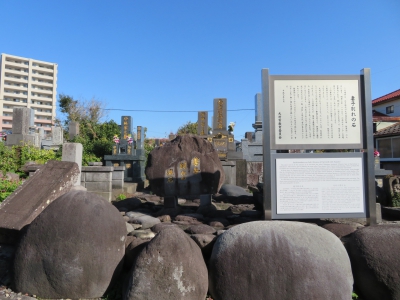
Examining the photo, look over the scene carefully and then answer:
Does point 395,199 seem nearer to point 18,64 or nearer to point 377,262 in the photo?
point 377,262

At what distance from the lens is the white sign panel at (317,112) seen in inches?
164

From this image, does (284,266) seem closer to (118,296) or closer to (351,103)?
(118,296)

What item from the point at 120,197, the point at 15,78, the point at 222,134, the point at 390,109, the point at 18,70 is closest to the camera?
the point at 120,197

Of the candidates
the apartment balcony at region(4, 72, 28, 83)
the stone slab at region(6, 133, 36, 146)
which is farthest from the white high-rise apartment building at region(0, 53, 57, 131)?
the stone slab at region(6, 133, 36, 146)

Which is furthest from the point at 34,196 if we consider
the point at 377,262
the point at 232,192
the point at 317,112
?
the point at 232,192

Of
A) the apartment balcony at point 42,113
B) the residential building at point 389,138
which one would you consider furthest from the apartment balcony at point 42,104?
the residential building at point 389,138

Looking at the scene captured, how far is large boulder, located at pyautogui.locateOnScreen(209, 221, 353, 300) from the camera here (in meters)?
2.70

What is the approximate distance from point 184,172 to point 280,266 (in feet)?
10.9

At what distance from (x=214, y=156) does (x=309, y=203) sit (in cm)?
247

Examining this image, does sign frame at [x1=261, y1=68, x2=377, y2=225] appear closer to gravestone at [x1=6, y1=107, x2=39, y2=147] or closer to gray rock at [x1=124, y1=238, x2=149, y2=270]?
gray rock at [x1=124, y1=238, x2=149, y2=270]

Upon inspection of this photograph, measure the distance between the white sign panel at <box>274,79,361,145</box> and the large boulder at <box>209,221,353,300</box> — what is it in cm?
164

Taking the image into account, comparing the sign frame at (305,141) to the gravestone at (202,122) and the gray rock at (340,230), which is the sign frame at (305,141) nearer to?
the gray rock at (340,230)

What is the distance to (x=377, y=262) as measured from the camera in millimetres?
2830

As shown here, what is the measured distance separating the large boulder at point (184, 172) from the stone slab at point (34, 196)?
1585mm
